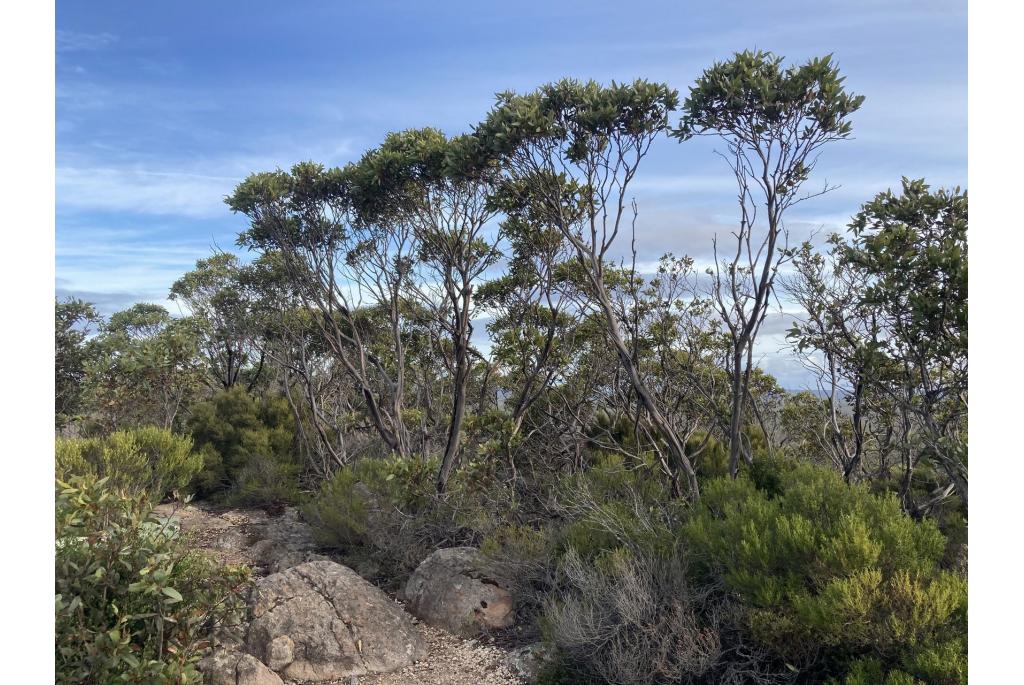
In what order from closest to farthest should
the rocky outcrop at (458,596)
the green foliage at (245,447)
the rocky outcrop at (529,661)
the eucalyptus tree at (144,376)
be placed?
the rocky outcrop at (529,661), the rocky outcrop at (458,596), the green foliage at (245,447), the eucalyptus tree at (144,376)

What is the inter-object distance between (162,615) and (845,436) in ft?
33.7

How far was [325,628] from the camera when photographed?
21.7 feet

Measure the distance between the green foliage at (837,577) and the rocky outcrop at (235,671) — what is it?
3.58 meters

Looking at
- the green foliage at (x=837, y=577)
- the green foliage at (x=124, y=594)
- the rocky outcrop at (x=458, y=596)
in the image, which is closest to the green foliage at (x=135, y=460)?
the rocky outcrop at (x=458, y=596)

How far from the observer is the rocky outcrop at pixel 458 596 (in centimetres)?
724

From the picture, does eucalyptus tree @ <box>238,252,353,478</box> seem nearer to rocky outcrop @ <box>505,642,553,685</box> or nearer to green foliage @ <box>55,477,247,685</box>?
rocky outcrop @ <box>505,642,553,685</box>

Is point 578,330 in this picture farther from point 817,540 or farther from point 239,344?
point 239,344

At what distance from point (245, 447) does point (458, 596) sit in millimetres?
8296

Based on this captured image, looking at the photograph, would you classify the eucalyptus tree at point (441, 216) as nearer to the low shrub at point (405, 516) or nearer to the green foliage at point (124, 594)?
the low shrub at point (405, 516)

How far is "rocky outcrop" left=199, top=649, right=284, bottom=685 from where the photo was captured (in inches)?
231

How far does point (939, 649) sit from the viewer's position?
4.59m

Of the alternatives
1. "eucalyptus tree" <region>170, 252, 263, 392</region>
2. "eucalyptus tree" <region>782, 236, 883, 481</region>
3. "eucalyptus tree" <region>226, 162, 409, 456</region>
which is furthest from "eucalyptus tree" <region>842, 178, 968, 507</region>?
"eucalyptus tree" <region>170, 252, 263, 392</region>

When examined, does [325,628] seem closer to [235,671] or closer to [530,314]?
[235,671]
